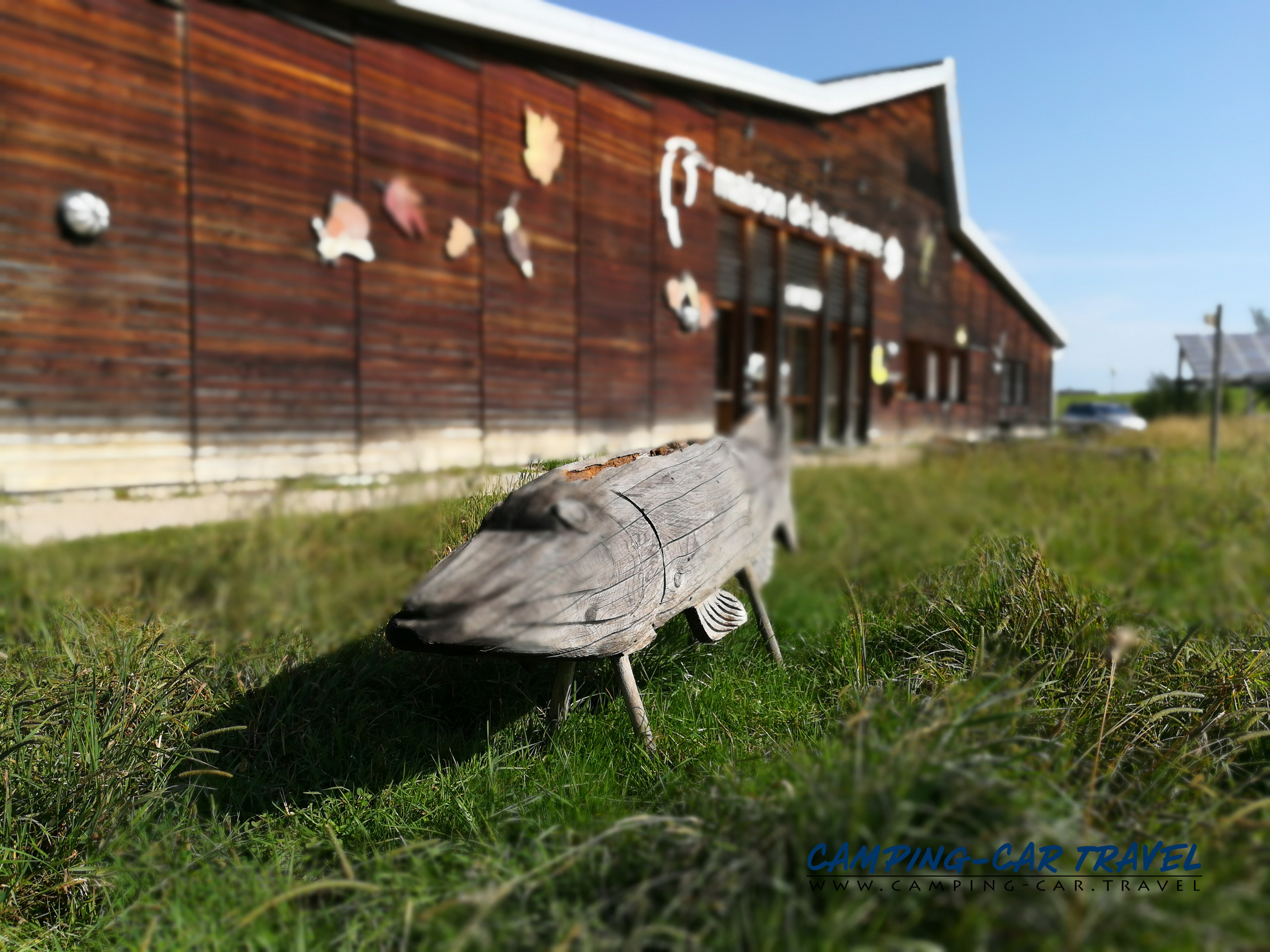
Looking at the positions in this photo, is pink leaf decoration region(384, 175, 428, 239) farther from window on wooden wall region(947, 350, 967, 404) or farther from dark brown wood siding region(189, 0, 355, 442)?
window on wooden wall region(947, 350, 967, 404)

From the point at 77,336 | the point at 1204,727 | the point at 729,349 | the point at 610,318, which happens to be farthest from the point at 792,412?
the point at 1204,727

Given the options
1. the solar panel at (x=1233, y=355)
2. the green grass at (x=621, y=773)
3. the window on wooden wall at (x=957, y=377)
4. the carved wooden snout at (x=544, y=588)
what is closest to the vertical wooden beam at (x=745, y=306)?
the green grass at (x=621, y=773)

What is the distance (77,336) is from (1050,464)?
1083 centimetres

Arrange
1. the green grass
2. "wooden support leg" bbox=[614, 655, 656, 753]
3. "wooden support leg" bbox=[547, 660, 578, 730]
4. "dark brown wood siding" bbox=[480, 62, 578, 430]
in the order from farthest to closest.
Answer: "dark brown wood siding" bbox=[480, 62, 578, 430] → "wooden support leg" bbox=[547, 660, 578, 730] → "wooden support leg" bbox=[614, 655, 656, 753] → the green grass

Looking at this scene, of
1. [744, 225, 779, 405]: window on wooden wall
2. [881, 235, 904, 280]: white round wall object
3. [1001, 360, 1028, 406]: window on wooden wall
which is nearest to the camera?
[744, 225, 779, 405]: window on wooden wall

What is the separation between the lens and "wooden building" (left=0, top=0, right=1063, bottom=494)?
5613 millimetres

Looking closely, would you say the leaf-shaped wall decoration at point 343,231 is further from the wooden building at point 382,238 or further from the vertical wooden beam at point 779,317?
the vertical wooden beam at point 779,317

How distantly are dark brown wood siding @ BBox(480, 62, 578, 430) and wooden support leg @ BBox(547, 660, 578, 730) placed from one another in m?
5.95

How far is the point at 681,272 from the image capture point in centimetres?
1024

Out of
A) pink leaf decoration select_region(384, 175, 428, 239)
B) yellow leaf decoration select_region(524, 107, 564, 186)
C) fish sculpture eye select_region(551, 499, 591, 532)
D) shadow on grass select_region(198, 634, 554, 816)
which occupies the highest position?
yellow leaf decoration select_region(524, 107, 564, 186)

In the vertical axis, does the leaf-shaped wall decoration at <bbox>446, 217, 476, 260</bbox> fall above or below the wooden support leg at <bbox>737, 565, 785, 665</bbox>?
above

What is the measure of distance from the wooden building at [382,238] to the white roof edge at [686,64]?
0.12 feet

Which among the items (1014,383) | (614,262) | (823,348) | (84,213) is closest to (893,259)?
(823,348)

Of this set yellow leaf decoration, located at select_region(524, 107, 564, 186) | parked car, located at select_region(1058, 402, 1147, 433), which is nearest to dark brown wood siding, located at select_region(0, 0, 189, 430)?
yellow leaf decoration, located at select_region(524, 107, 564, 186)
